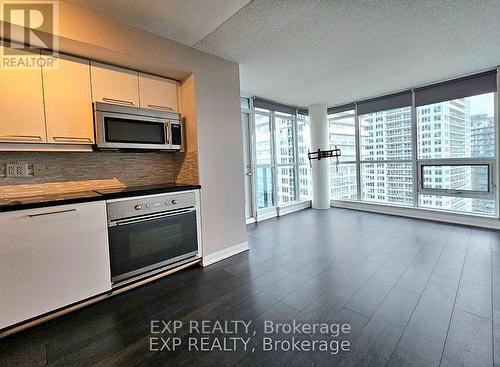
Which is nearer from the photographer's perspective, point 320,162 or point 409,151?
point 409,151

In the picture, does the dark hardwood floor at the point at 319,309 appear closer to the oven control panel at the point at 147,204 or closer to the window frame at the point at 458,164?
the oven control panel at the point at 147,204

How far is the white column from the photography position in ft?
17.6

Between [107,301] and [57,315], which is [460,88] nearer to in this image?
[107,301]

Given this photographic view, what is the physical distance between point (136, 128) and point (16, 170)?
1024 millimetres

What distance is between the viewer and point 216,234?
277 centimetres

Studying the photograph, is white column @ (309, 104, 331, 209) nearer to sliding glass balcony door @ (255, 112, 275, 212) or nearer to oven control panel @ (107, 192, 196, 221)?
sliding glass balcony door @ (255, 112, 275, 212)

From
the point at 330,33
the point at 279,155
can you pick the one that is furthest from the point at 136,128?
the point at 279,155

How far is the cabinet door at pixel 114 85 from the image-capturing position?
2176 millimetres

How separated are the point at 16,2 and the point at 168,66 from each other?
1.10m

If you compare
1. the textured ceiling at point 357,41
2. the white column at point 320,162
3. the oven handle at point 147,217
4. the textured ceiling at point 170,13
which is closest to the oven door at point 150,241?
the oven handle at point 147,217

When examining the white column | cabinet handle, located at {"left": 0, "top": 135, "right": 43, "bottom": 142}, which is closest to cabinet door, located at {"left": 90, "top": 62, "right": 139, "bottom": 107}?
cabinet handle, located at {"left": 0, "top": 135, "right": 43, "bottom": 142}

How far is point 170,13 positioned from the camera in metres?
1.99

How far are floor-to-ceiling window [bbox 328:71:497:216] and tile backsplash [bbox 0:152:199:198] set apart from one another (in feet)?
13.3

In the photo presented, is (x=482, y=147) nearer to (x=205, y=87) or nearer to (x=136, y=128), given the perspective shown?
(x=205, y=87)
